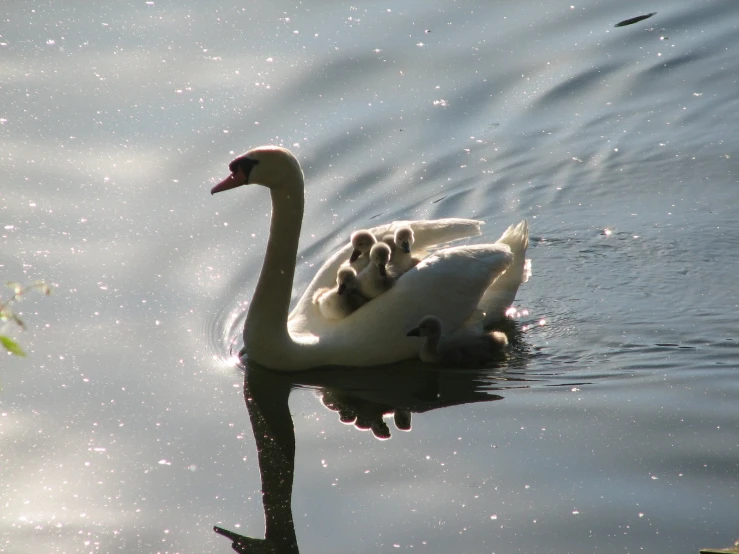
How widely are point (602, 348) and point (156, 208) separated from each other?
4.01m

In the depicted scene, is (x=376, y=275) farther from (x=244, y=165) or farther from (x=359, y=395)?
(x=244, y=165)

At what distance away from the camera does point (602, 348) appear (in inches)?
338

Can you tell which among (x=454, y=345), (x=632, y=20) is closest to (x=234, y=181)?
(x=454, y=345)

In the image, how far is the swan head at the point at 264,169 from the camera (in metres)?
7.98

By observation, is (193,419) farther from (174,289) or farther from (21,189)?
(21,189)

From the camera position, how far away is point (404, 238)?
883cm

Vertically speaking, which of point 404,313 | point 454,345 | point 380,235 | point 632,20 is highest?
point 632,20

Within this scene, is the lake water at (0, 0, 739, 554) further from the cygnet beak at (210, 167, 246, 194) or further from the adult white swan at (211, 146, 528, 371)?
the cygnet beak at (210, 167, 246, 194)

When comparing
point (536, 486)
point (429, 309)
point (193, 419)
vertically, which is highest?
point (429, 309)

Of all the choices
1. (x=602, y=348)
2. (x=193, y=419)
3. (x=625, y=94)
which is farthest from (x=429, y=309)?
(x=625, y=94)

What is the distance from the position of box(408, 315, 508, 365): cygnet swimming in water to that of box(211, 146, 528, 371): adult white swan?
0.09m

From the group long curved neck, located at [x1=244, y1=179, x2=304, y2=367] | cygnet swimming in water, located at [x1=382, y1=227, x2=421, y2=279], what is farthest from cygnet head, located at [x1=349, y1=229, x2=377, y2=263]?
long curved neck, located at [x1=244, y1=179, x2=304, y2=367]

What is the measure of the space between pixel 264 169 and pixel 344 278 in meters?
1.01

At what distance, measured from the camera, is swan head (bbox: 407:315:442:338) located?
8.33 m
